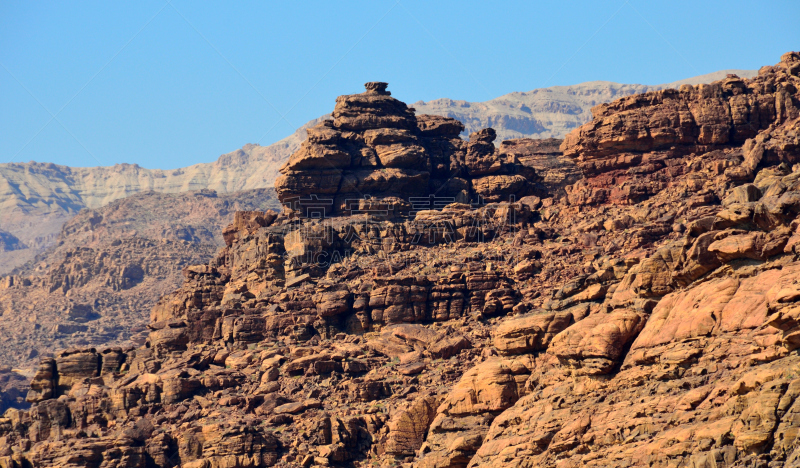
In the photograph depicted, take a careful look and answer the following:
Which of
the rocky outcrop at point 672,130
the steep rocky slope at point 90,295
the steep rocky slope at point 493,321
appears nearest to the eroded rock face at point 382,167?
the steep rocky slope at point 493,321

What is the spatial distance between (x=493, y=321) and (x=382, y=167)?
2881 cm

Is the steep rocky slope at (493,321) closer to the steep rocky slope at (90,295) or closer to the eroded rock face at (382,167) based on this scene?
the eroded rock face at (382,167)

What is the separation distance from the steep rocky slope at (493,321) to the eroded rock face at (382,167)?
1.00 ft

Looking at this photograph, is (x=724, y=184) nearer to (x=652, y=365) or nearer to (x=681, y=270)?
(x=681, y=270)

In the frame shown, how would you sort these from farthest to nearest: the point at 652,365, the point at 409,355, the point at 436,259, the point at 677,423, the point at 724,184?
the point at 436,259 < the point at 724,184 < the point at 409,355 < the point at 652,365 < the point at 677,423

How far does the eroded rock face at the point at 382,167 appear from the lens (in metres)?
98.3

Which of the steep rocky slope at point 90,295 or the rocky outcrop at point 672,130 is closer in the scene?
the rocky outcrop at point 672,130

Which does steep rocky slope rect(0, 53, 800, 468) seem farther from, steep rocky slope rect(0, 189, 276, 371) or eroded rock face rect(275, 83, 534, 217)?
steep rocky slope rect(0, 189, 276, 371)

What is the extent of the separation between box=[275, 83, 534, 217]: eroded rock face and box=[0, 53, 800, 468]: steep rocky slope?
30 centimetres

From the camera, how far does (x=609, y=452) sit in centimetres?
4197

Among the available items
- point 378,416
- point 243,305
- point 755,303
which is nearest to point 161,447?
point 378,416

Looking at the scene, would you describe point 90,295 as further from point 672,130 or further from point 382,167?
point 672,130

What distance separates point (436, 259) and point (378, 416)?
21.9 m

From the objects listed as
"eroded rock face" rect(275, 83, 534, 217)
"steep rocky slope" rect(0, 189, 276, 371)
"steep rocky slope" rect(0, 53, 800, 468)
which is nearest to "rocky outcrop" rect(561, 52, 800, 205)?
"steep rocky slope" rect(0, 53, 800, 468)
